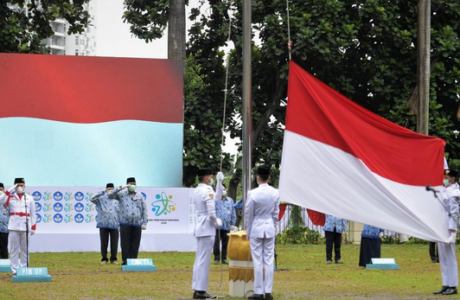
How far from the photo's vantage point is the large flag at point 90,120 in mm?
29109

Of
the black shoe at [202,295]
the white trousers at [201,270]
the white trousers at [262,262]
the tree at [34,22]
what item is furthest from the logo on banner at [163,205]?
the white trousers at [262,262]

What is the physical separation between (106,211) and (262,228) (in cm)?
1004

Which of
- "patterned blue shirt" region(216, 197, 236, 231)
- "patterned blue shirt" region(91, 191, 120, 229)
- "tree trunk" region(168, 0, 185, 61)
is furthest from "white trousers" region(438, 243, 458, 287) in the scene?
"tree trunk" region(168, 0, 185, 61)

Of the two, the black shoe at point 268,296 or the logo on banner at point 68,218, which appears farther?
the logo on banner at point 68,218

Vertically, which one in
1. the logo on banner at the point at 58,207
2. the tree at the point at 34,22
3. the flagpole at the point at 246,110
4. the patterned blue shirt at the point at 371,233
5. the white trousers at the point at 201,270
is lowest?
the white trousers at the point at 201,270

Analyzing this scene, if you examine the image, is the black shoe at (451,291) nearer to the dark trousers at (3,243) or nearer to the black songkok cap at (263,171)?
the black songkok cap at (263,171)

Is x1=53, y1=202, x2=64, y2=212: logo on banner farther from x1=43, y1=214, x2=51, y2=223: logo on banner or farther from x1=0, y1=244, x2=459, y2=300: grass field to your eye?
x1=0, y1=244, x2=459, y2=300: grass field

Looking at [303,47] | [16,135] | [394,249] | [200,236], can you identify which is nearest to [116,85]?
[16,135]

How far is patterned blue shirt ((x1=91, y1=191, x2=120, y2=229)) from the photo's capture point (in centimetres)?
2425

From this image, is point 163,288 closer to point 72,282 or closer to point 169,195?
point 72,282

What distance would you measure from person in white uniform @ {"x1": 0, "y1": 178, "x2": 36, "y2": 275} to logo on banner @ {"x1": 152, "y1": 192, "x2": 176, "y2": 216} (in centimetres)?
909

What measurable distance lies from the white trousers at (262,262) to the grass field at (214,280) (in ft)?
3.02

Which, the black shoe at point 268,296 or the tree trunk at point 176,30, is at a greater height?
the tree trunk at point 176,30

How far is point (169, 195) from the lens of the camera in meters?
29.3
